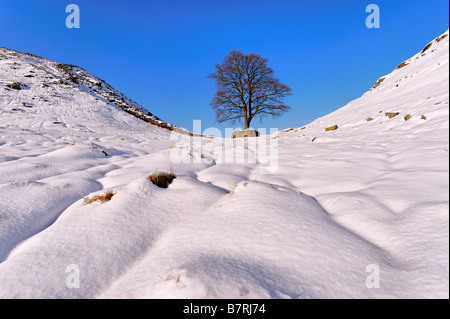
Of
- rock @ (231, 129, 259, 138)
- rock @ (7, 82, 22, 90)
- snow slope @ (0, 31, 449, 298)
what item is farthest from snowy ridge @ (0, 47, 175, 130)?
snow slope @ (0, 31, 449, 298)

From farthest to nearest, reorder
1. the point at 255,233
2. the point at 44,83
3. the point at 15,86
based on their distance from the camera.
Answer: the point at 44,83
the point at 15,86
the point at 255,233

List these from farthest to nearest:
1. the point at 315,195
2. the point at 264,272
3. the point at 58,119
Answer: the point at 58,119
the point at 315,195
the point at 264,272

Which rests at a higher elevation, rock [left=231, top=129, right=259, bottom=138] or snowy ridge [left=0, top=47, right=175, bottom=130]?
snowy ridge [left=0, top=47, right=175, bottom=130]

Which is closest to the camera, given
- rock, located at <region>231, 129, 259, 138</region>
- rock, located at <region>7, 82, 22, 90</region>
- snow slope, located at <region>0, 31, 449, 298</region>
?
snow slope, located at <region>0, 31, 449, 298</region>

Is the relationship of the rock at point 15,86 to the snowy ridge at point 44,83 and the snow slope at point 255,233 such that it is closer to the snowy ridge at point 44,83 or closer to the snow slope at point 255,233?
the snowy ridge at point 44,83

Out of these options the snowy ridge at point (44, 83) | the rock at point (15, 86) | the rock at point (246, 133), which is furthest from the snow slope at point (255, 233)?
the rock at point (15, 86)

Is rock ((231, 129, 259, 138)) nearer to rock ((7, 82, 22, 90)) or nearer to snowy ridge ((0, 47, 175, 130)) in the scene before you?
snowy ridge ((0, 47, 175, 130))

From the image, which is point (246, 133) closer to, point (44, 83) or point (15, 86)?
point (15, 86)

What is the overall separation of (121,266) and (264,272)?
3.20 ft

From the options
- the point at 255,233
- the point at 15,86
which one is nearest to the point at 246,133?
the point at 255,233

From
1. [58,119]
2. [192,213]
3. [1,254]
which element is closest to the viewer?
[1,254]
